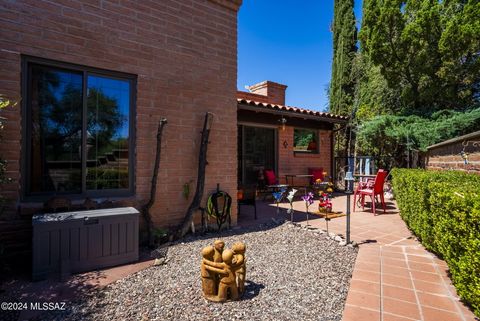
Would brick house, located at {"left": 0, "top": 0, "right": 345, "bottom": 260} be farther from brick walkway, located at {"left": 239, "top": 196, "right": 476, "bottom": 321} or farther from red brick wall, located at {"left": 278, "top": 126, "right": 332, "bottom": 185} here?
red brick wall, located at {"left": 278, "top": 126, "right": 332, "bottom": 185}

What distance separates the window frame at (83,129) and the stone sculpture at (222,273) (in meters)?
2.06

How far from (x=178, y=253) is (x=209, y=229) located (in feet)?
3.71

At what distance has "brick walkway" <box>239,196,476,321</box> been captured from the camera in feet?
7.25

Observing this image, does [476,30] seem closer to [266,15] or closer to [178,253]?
[266,15]

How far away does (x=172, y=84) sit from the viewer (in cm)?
430

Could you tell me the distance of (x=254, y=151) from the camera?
29.0 feet

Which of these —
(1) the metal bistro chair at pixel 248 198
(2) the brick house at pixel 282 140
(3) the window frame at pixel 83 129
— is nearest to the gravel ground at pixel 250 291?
(3) the window frame at pixel 83 129

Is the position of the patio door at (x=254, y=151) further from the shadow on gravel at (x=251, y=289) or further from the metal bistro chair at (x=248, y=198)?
the shadow on gravel at (x=251, y=289)

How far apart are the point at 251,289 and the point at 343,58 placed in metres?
13.8

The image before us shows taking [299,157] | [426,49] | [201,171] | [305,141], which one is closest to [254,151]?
[299,157]

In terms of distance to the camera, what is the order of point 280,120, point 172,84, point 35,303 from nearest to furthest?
point 35,303
point 172,84
point 280,120

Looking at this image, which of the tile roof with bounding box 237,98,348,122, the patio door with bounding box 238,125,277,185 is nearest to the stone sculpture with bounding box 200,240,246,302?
the tile roof with bounding box 237,98,348,122

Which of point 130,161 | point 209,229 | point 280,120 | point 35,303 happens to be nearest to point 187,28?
point 130,161

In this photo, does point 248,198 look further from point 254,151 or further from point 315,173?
point 315,173
